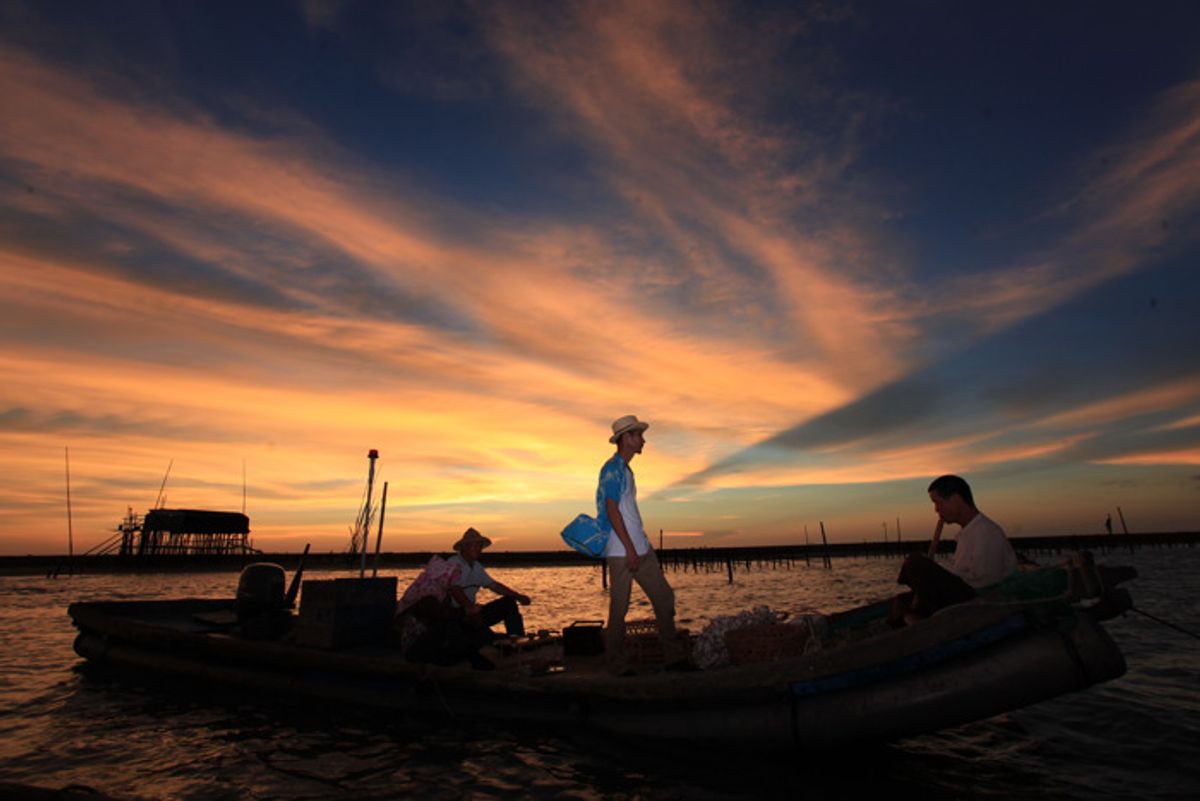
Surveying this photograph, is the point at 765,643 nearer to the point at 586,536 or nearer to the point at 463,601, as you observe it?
the point at 586,536

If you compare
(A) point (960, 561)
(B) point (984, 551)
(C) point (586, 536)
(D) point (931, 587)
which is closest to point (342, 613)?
(C) point (586, 536)

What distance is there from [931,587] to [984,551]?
2.18ft

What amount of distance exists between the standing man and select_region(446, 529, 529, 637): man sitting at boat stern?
2.07 m

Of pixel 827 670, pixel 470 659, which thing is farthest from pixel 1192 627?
pixel 470 659

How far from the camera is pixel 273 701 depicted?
30.3 feet

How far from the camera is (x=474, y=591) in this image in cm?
916

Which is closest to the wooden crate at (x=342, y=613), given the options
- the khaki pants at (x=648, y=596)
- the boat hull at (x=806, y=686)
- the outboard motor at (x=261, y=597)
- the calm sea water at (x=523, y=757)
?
the boat hull at (x=806, y=686)

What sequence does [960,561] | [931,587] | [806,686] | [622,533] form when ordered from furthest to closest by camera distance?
[622,533]
[960,561]
[931,587]
[806,686]

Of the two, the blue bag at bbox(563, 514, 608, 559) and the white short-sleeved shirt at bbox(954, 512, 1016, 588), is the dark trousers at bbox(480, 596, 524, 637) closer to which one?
the blue bag at bbox(563, 514, 608, 559)

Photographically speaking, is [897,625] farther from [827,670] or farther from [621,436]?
[621,436]

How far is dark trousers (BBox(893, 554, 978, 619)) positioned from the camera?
548 cm

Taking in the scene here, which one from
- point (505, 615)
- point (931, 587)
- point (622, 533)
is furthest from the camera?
point (505, 615)

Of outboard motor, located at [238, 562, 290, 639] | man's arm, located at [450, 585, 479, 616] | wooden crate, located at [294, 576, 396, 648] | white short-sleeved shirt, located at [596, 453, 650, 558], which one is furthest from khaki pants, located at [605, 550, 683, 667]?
outboard motor, located at [238, 562, 290, 639]

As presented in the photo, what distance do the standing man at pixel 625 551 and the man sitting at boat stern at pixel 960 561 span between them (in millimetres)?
2452
